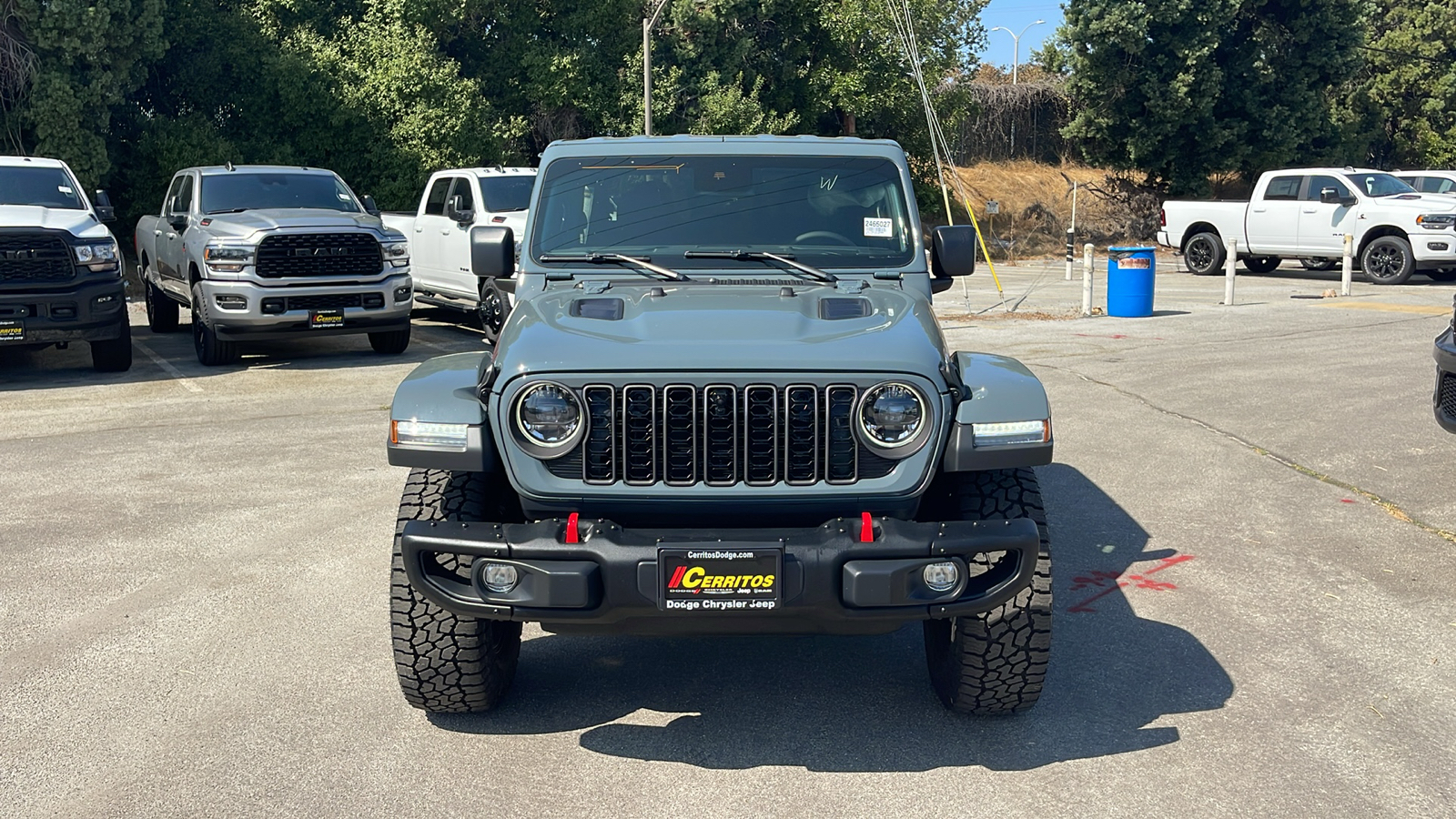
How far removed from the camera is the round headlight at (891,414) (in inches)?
159

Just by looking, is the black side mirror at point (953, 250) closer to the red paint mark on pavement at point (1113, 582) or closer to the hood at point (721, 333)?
the hood at point (721, 333)

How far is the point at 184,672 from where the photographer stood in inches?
198

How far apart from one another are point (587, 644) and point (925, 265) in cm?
199

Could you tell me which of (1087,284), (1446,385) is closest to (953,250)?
(1446,385)

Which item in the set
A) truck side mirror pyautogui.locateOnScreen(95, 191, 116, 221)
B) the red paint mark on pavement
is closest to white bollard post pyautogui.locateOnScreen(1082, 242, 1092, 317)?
truck side mirror pyautogui.locateOnScreen(95, 191, 116, 221)

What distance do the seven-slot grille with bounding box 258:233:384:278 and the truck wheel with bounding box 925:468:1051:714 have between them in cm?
1008

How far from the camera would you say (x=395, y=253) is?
1378 centimetres

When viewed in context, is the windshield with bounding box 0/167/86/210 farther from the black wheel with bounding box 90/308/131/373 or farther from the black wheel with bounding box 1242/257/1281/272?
the black wheel with bounding box 1242/257/1281/272

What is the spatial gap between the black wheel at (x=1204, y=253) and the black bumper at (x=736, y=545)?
2346cm

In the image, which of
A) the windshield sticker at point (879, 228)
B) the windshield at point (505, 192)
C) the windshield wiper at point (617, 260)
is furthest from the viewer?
the windshield at point (505, 192)

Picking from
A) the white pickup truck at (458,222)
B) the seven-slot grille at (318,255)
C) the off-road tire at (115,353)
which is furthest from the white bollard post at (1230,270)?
the off-road tire at (115,353)

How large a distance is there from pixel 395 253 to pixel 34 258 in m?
3.27

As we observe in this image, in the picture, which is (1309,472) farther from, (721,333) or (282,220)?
(282,220)

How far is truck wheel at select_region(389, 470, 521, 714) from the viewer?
4.29 m
